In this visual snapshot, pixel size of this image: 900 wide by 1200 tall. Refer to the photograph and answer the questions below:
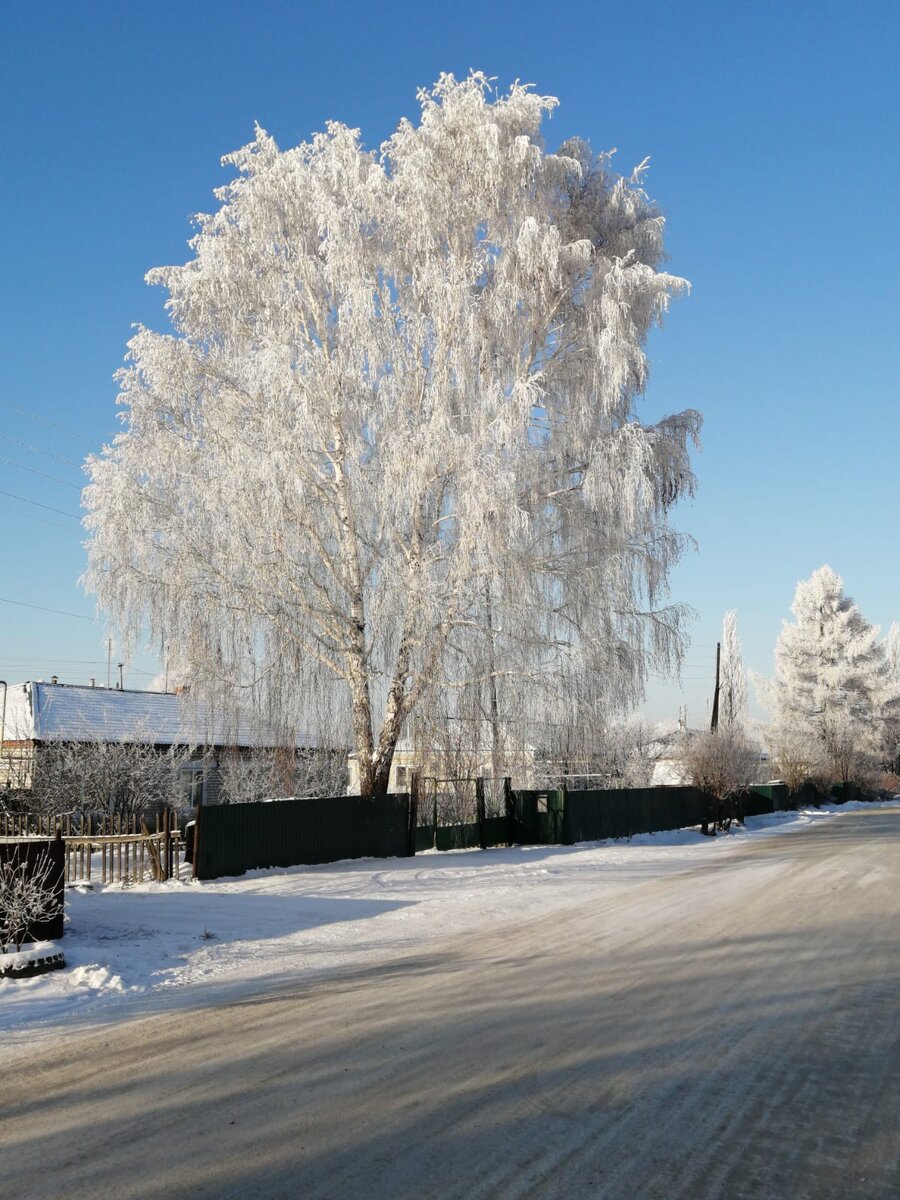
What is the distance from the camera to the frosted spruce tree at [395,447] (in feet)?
58.6

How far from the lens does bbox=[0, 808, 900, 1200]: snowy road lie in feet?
14.2

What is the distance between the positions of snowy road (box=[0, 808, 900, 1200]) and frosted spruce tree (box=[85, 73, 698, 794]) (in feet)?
30.3

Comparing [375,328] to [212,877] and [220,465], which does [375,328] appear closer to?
[220,465]

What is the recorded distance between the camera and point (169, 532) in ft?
59.5

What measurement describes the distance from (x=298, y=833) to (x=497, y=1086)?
12836 millimetres

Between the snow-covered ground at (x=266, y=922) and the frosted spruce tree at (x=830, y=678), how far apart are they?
155ft

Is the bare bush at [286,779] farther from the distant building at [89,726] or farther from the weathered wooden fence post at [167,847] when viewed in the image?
the weathered wooden fence post at [167,847]

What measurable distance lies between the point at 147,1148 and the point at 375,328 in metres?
16.0

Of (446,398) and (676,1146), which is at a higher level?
(446,398)

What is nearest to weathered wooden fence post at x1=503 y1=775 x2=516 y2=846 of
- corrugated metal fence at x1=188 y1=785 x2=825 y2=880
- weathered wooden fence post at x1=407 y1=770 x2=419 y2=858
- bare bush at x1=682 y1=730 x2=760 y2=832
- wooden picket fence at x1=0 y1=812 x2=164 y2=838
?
corrugated metal fence at x1=188 y1=785 x2=825 y2=880

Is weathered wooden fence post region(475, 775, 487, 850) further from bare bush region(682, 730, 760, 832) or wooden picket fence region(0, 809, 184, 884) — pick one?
bare bush region(682, 730, 760, 832)

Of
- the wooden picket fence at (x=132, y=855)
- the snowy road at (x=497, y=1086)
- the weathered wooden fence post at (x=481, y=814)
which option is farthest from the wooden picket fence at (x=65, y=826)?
the snowy road at (x=497, y=1086)

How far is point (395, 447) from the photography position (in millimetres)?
17719

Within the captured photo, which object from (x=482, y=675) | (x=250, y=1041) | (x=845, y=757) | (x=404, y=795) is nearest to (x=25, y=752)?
(x=404, y=795)
